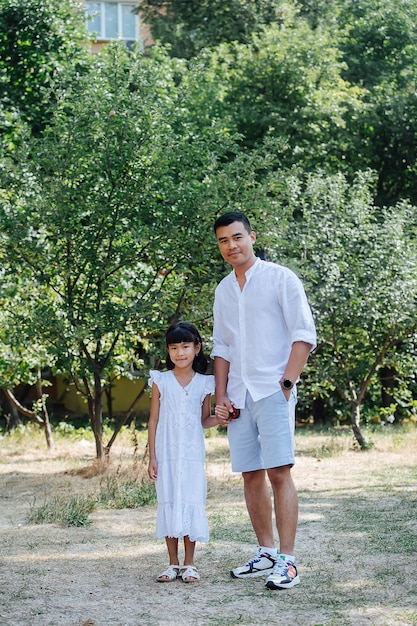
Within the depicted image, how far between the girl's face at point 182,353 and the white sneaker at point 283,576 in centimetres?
127

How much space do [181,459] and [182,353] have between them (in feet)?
2.07

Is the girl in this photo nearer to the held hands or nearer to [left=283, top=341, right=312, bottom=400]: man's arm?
the held hands

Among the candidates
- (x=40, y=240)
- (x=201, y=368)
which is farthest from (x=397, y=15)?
(x=201, y=368)

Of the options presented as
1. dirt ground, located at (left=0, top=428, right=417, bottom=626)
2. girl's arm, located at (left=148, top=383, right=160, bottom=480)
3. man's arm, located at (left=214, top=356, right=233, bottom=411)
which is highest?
man's arm, located at (left=214, top=356, right=233, bottom=411)

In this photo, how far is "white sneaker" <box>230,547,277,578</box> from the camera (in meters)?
5.22

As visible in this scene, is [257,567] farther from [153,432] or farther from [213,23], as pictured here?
[213,23]

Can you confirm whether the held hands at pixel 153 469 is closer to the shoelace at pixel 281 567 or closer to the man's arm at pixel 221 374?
the man's arm at pixel 221 374

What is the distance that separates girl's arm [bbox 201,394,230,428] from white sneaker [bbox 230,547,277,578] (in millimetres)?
822

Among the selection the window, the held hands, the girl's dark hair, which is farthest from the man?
the window

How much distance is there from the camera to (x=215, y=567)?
5.60 m

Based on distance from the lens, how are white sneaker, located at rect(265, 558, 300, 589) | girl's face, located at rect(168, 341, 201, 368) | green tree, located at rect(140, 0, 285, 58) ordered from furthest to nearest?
1. green tree, located at rect(140, 0, 285, 58)
2. girl's face, located at rect(168, 341, 201, 368)
3. white sneaker, located at rect(265, 558, 300, 589)

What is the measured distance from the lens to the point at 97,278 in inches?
380

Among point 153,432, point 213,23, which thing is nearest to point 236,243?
point 153,432

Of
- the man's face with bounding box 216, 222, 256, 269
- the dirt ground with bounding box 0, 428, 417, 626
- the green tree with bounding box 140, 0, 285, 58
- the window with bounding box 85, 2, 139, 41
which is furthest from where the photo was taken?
the window with bounding box 85, 2, 139, 41
